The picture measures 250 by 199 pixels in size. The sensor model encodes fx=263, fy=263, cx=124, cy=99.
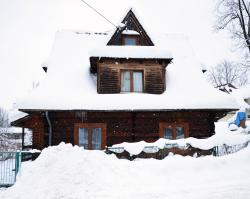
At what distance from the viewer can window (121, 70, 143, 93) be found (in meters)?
14.4

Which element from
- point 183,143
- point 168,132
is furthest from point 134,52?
point 183,143

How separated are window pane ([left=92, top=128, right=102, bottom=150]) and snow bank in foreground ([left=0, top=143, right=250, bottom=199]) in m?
3.89

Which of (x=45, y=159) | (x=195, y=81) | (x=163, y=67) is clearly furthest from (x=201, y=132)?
(x=45, y=159)

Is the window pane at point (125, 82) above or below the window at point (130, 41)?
below

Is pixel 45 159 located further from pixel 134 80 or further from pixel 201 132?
pixel 201 132

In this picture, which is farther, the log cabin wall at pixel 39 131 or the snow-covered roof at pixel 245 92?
the snow-covered roof at pixel 245 92

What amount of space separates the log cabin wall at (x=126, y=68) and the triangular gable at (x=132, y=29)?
142 centimetres

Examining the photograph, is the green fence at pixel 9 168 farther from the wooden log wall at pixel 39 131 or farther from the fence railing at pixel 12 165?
the wooden log wall at pixel 39 131

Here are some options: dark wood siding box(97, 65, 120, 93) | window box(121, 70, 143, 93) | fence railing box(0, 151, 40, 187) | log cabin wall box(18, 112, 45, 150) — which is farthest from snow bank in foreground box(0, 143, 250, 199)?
window box(121, 70, 143, 93)

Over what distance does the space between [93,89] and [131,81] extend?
2.12 meters

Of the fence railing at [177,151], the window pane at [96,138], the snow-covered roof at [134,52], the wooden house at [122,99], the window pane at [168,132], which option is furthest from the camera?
the window pane at [168,132]

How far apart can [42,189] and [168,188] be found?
3.58 metres

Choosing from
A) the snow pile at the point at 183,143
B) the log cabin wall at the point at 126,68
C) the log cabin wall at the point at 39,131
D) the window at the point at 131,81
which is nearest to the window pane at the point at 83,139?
the log cabin wall at the point at 39,131

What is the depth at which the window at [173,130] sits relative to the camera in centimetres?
1373
